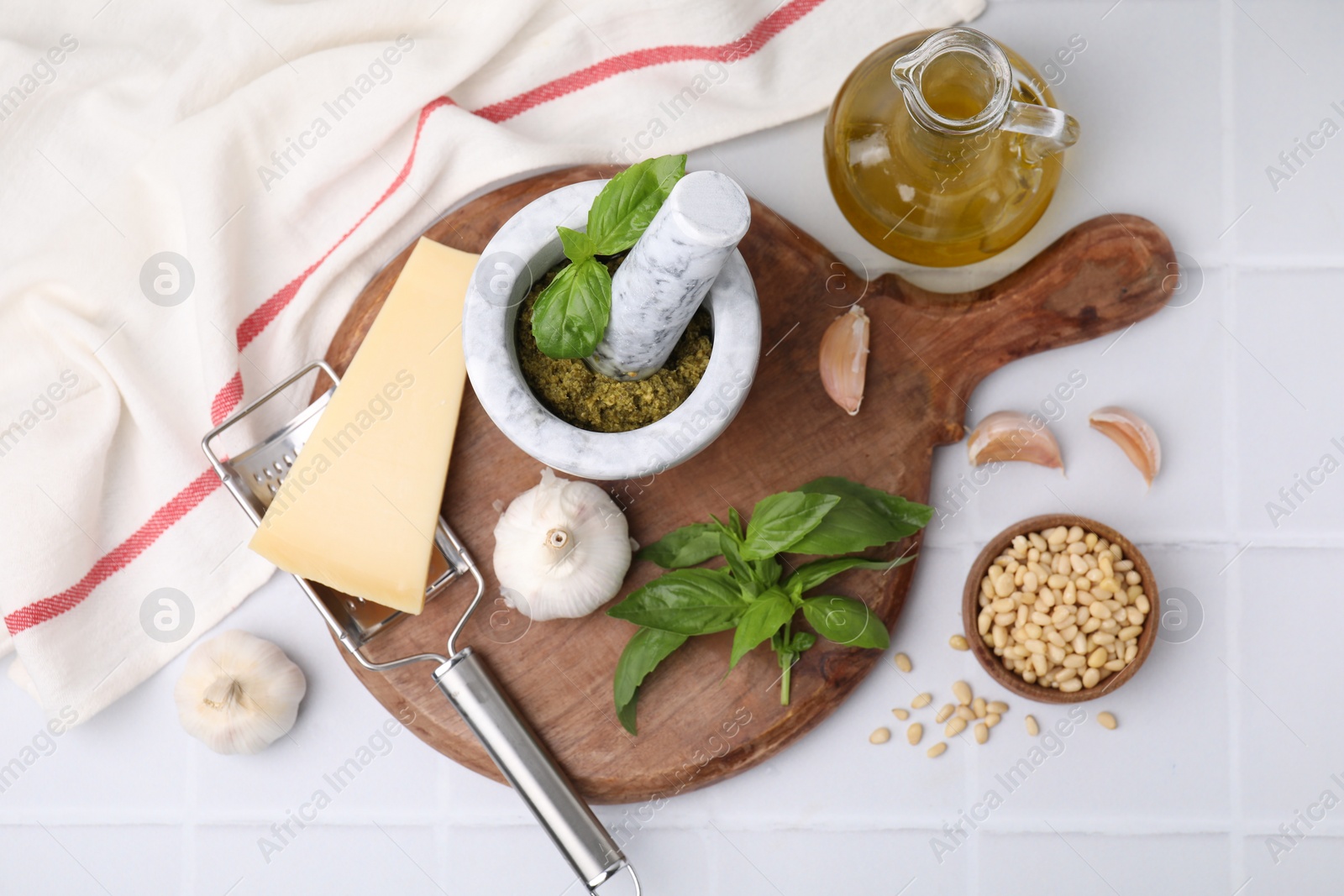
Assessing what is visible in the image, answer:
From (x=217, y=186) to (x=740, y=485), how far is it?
754 mm

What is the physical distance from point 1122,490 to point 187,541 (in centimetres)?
122

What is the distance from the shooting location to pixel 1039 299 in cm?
113

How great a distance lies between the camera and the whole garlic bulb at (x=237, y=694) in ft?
3.81

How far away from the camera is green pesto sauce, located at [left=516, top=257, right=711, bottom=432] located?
0.99 meters

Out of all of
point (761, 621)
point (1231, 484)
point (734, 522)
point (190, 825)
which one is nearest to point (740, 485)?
point (734, 522)

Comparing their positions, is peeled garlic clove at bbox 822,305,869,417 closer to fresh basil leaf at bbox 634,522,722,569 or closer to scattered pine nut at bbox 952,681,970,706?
fresh basil leaf at bbox 634,522,722,569

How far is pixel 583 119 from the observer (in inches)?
47.4

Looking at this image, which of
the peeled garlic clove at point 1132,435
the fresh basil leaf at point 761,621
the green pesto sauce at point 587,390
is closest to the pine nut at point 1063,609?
the peeled garlic clove at point 1132,435

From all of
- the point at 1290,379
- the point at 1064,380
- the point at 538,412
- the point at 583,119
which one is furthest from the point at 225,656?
the point at 1290,379

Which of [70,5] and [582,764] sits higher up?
[70,5]

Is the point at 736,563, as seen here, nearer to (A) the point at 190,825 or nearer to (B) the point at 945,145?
(B) the point at 945,145

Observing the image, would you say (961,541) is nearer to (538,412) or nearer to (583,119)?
(538,412)

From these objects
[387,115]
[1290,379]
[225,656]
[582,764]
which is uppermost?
[387,115]

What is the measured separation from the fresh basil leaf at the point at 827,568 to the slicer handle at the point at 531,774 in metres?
0.36
